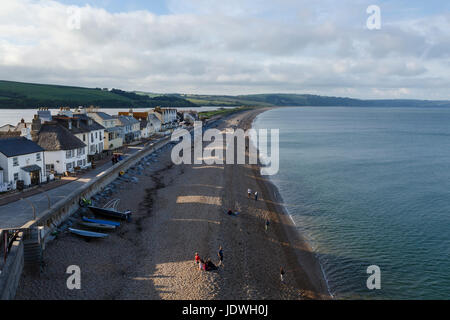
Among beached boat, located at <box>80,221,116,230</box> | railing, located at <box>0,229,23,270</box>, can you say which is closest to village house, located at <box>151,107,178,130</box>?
beached boat, located at <box>80,221,116,230</box>

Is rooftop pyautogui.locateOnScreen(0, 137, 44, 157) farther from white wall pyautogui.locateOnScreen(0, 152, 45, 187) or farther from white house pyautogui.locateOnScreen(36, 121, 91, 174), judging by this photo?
white house pyautogui.locateOnScreen(36, 121, 91, 174)


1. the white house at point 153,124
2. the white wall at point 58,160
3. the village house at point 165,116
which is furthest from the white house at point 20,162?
the village house at point 165,116

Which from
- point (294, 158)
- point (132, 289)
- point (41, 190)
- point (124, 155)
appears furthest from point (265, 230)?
point (294, 158)

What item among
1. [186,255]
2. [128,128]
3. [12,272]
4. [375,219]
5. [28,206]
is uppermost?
[128,128]

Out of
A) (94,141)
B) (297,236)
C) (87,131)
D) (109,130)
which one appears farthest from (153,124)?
(297,236)

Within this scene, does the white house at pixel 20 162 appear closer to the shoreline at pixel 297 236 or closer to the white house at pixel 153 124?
the shoreline at pixel 297 236

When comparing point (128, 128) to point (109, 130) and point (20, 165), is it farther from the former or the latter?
point (20, 165)
